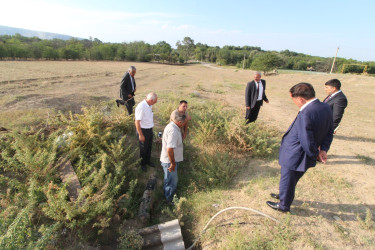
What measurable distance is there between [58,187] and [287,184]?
330 centimetres

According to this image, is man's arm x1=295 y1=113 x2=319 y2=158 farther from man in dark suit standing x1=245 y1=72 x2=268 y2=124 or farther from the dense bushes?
man in dark suit standing x1=245 y1=72 x2=268 y2=124

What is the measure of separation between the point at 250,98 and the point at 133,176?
368 centimetres

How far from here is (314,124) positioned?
2203mm

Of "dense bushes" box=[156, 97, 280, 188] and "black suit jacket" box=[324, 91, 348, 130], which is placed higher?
"black suit jacket" box=[324, 91, 348, 130]

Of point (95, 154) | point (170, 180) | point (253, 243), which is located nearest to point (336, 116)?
point (253, 243)

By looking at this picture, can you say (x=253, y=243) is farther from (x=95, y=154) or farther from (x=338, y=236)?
(x=95, y=154)

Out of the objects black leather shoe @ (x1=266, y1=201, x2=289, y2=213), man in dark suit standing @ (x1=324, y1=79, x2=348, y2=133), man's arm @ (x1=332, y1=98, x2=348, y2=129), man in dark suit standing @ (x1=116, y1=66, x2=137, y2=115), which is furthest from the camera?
man in dark suit standing @ (x1=116, y1=66, x2=137, y2=115)

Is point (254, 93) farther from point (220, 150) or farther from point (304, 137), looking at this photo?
point (304, 137)

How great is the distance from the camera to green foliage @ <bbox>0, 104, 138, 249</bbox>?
220 centimetres

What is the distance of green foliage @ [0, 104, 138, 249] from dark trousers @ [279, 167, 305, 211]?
2.35 meters

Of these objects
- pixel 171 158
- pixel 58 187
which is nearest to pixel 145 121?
pixel 171 158

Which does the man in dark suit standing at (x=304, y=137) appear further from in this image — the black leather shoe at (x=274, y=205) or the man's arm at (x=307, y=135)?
the black leather shoe at (x=274, y=205)

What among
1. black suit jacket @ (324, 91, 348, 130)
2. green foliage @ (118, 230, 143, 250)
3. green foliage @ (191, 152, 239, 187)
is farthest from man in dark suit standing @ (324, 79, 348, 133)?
green foliage @ (118, 230, 143, 250)

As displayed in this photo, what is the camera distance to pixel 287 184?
2.61 meters
